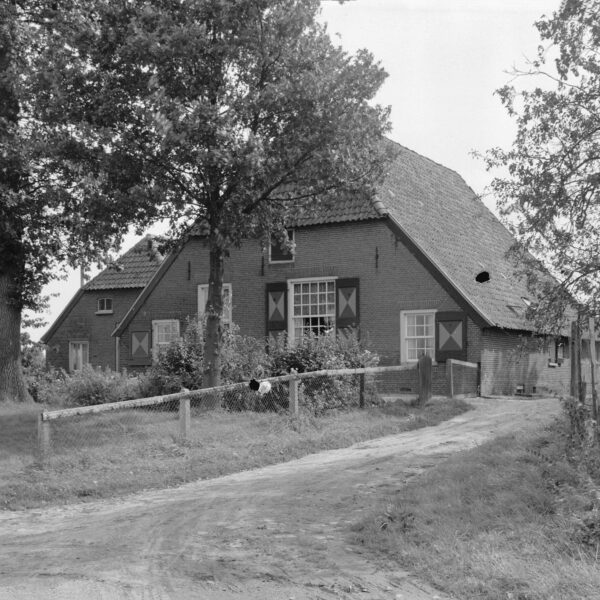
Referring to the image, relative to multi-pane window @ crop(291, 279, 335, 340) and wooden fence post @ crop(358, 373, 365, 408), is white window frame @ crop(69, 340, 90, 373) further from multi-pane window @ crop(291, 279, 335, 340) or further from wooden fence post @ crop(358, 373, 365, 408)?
wooden fence post @ crop(358, 373, 365, 408)

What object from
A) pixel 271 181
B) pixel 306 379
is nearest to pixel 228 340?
pixel 306 379

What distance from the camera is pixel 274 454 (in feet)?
43.3

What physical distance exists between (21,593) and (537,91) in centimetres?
995

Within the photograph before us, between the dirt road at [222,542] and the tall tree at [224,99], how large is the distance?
19.8ft

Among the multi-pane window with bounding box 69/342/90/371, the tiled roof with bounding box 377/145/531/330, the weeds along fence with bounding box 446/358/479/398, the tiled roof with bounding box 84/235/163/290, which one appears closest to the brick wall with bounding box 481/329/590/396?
the weeds along fence with bounding box 446/358/479/398

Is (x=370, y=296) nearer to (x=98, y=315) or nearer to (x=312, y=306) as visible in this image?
(x=312, y=306)

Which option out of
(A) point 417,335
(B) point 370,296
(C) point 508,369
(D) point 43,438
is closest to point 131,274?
(B) point 370,296

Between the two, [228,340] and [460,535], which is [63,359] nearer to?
[228,340]

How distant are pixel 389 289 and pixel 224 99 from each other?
989 centimetres

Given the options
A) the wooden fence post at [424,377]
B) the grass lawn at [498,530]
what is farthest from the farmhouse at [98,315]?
the grass lawn at [498,530]

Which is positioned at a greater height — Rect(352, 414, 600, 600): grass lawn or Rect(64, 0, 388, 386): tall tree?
Rect(64, 0, 388, 386): tall tree

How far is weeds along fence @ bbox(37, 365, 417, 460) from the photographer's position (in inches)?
490

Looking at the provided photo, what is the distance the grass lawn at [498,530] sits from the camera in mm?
6008

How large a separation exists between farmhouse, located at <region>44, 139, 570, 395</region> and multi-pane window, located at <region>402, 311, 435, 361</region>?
0.10 feet
